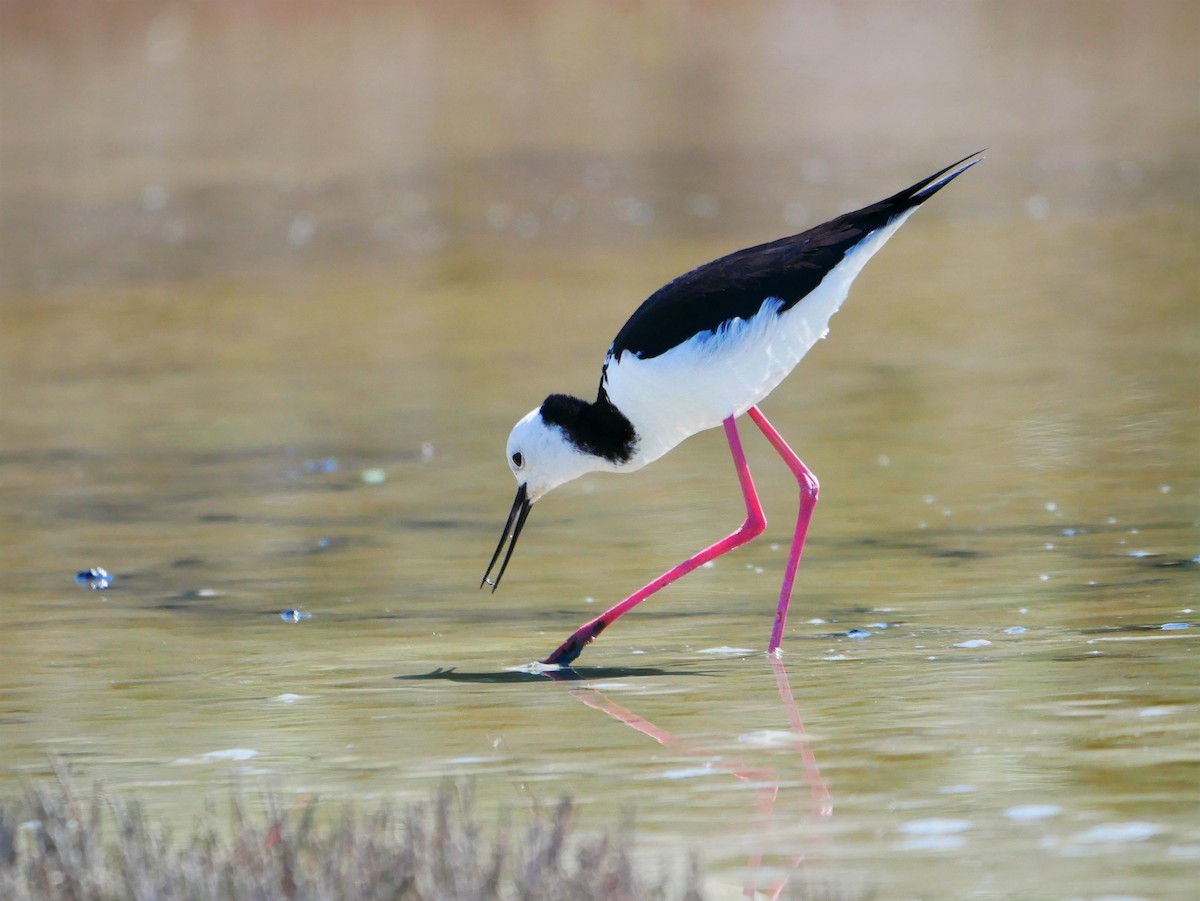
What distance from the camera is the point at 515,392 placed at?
12.0m

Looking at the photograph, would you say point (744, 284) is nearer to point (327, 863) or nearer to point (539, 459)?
point (539, 459)

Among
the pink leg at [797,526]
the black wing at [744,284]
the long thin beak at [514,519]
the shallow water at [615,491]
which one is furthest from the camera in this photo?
the long thin beak at [514,519]

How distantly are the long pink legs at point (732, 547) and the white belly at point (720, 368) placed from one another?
0.18 m

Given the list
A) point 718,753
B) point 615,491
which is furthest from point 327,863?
point 615,491

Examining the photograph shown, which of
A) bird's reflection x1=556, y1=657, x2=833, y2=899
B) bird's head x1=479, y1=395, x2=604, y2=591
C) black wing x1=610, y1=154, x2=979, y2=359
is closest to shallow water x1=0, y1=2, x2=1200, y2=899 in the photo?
bird's reflection x1=556, y1=657, x2=833, y2=899

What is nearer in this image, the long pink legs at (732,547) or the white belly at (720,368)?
the long pink legs at (732,547)

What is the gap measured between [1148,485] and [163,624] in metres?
3.87

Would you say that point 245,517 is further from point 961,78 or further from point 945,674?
point 961,78

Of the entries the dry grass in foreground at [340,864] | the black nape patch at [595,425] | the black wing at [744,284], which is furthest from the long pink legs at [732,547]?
the dry grass in foreground at [340,864]

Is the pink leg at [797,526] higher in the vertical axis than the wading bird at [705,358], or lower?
lower

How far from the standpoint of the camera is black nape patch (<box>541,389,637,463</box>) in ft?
24.2

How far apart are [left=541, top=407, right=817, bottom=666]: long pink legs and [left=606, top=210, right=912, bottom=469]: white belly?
18cm

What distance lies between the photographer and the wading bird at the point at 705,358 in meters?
7.12

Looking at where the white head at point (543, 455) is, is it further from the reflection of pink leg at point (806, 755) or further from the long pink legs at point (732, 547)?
the reflection of pink leg at point (806, 755)
